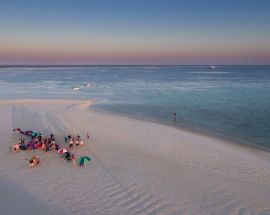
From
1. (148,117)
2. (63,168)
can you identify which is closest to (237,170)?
(63,168)

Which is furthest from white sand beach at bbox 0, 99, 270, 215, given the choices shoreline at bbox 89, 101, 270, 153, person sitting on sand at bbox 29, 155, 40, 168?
shoreline at bbox 89, 101, 270, 153

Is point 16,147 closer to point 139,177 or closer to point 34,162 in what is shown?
point 34,162

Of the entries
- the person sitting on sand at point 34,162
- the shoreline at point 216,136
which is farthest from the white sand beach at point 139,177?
the shoreline at point 216,136

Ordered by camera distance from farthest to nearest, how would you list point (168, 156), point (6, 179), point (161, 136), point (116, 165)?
point (161, 136) → point (168, 156) → point (116, 165) → point (6, 179)

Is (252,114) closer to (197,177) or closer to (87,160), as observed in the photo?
(197,177)

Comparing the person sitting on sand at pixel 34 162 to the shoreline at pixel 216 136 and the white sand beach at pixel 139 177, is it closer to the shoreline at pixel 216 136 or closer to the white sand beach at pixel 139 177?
the white sand beach at pixel 139 177

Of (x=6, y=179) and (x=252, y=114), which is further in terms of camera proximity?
(x=252, y=114)

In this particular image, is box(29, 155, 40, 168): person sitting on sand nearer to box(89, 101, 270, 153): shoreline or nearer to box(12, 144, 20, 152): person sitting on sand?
box(12, 144, 20, 152): person sitting on sand

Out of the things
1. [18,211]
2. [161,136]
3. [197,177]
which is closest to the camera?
[18,211]
